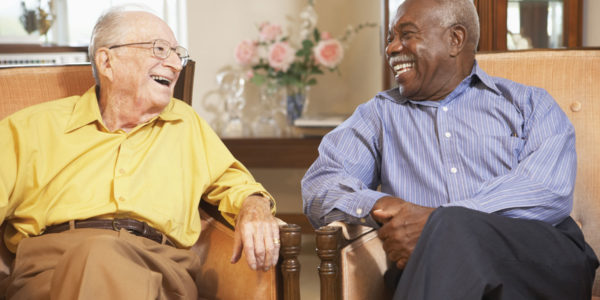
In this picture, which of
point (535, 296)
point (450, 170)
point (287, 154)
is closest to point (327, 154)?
point (450, 170)

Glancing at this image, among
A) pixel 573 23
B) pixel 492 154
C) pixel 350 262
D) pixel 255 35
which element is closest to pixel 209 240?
pixel 350 262

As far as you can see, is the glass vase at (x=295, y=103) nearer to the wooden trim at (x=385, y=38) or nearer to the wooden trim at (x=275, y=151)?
the wooden trim at (x=275, y=151)

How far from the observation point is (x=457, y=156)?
181cm

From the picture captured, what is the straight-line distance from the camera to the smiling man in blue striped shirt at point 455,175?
1.42 m

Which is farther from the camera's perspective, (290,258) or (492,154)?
(492,154)

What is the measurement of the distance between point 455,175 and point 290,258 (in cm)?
57

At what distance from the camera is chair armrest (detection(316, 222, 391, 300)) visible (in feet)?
4.75

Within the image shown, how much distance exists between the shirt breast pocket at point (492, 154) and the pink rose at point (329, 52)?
5.17 feet

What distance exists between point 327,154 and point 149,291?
70 centimetres

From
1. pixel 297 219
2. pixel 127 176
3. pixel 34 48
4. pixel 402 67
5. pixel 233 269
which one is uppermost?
pixel 34 48

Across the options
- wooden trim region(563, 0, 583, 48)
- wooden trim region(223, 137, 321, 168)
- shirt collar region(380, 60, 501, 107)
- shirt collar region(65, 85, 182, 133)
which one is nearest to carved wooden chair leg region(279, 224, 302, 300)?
shirt collar region(65, 85, 182, 133)

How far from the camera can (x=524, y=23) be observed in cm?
273

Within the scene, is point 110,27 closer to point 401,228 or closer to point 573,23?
point 401,228

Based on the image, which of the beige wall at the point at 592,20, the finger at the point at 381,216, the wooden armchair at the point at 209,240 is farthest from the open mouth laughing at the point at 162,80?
the beige wall at the point at 592,20
